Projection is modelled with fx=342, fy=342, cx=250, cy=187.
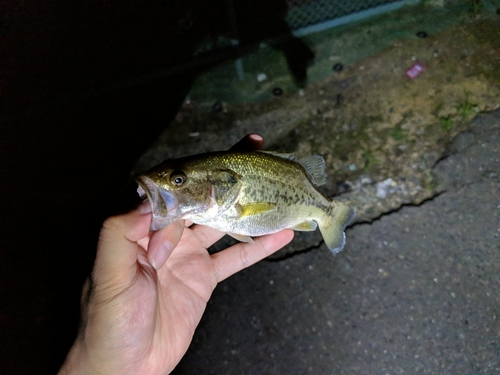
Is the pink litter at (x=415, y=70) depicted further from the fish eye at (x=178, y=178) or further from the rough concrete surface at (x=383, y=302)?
the fish eye at (x=178, y=178)

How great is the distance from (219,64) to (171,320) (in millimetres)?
3914

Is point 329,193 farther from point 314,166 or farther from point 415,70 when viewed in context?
point 415,70

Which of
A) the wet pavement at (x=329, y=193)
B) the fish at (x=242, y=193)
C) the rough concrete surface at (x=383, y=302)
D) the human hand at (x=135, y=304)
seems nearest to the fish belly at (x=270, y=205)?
the fish at (x=242, y=193)

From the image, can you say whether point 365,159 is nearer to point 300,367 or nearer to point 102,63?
point 300,367

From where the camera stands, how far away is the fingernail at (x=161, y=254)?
2303 mm

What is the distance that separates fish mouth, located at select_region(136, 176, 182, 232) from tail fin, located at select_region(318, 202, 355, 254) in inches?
56.8

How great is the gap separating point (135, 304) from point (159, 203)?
75cm

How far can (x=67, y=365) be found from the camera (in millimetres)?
2453

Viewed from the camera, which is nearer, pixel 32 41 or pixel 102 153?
pixel 102 153

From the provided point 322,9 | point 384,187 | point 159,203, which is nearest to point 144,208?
point 159,203

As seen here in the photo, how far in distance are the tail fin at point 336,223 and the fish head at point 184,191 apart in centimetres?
103

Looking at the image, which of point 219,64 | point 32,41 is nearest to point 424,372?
point 219,64

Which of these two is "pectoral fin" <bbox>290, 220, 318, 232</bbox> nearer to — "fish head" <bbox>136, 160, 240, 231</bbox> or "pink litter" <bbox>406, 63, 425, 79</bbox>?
"fish head" <bbox>136, 160, 240, 231</bbox>

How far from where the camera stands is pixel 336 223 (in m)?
3.13
